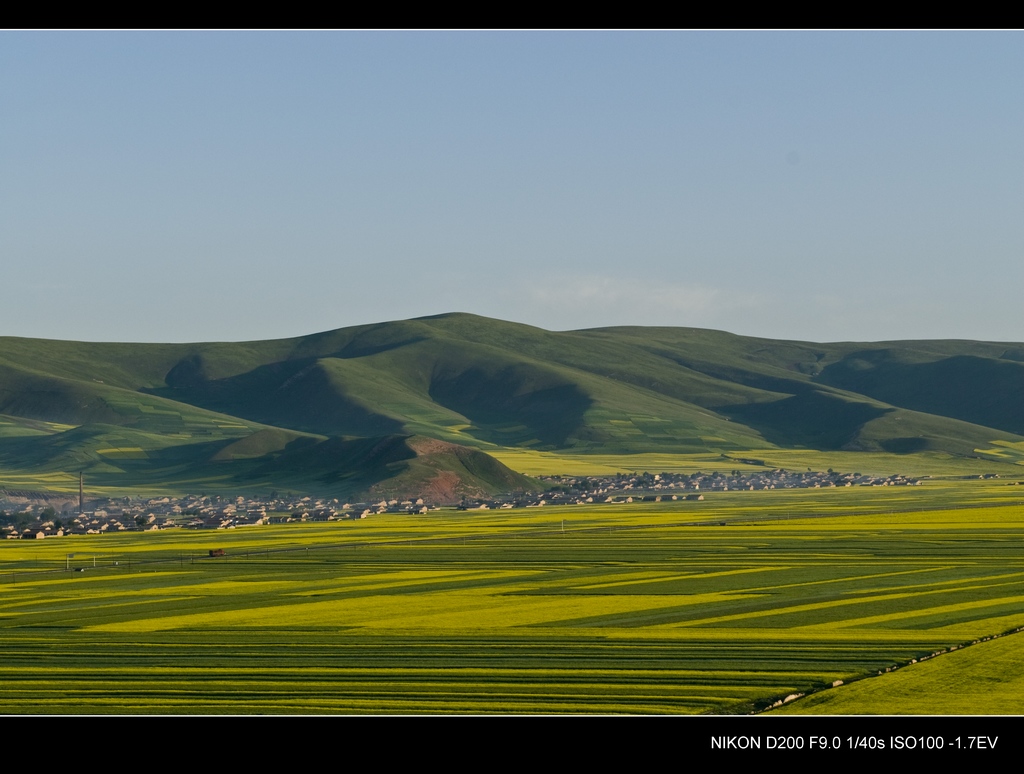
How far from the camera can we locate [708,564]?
7138 cm

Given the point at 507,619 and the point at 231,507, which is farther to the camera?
the point at 231,507

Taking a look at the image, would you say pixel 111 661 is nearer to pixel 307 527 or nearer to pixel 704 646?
pixel 704 646

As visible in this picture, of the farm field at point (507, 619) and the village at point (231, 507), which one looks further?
the village at point (231, 507)

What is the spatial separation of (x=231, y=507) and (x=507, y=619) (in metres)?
128

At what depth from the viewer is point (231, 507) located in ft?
559

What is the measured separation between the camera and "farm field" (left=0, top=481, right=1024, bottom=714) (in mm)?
31938

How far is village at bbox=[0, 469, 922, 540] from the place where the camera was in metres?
129

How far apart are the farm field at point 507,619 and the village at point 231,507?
1162 inches

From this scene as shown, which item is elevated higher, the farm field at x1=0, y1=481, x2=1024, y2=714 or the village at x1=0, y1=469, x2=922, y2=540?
the village at x1=0, y1=469, x2=922, y2=540

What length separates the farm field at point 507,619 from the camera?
1257 inches

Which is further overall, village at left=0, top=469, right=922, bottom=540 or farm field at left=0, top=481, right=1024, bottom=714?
village at left=0, top=469, right=922, bottom=540

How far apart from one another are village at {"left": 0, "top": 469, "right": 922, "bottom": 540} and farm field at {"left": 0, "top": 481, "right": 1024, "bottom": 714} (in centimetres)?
2953
